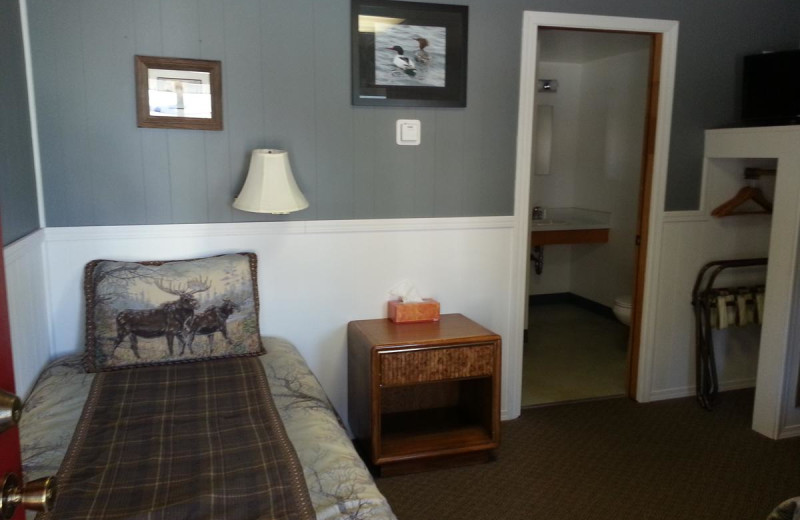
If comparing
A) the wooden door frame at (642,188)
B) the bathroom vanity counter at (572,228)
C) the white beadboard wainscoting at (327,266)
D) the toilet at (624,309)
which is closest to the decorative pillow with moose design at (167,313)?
the white beadboard wainscoting at (327,266)

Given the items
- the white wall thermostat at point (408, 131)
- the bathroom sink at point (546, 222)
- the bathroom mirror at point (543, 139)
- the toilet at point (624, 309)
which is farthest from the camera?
the bathroom mirror at point (543, 139)

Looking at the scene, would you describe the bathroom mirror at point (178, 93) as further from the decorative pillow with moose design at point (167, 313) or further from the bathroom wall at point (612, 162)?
the bathroom wall at point (612, 162)

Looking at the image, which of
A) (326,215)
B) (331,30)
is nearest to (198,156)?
(326,215)

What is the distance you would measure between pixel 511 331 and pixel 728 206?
142 centimetres

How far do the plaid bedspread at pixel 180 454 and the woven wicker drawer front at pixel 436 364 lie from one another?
1.95 ft

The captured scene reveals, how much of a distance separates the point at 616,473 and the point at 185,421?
1.89 meters

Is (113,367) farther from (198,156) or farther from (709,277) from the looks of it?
(709,277)

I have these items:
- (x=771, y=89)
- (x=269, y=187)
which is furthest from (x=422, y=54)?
(x=771, y=89)

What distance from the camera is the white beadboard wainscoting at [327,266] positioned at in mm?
2658

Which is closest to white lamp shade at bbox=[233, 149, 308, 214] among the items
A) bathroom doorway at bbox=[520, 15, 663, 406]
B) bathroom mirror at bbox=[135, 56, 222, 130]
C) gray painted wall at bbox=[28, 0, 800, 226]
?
gray painted wall at bbox=[28, 0, 800, 226]

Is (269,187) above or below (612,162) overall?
below

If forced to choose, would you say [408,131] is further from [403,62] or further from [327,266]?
[327,266]

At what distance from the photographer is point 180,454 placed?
1747 mm

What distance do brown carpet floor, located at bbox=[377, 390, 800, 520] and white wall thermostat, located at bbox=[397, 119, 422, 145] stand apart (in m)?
1.50
